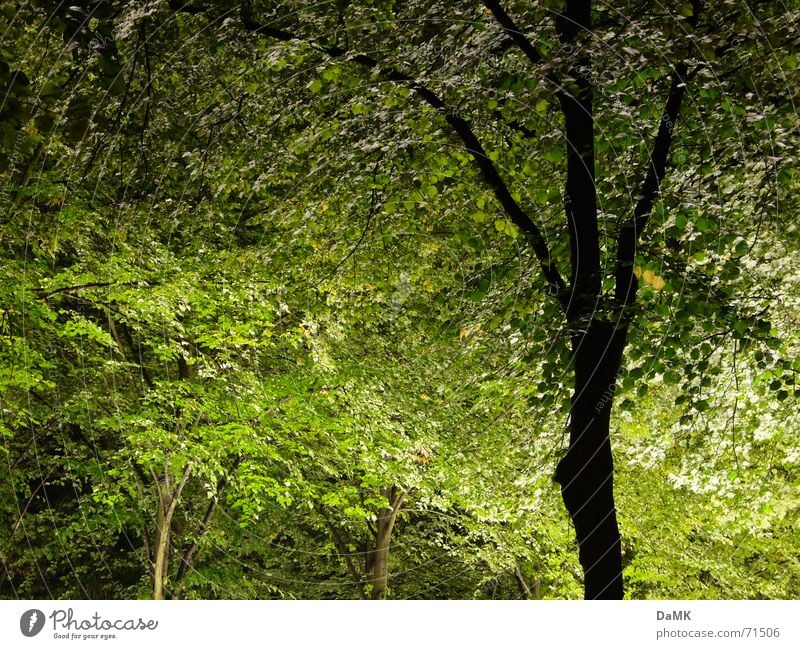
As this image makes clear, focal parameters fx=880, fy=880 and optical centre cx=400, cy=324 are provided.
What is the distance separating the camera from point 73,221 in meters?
13.5

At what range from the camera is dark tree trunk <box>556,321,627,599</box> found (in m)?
6.89

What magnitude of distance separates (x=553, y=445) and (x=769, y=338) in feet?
8.81

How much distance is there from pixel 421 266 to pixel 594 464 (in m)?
5.66

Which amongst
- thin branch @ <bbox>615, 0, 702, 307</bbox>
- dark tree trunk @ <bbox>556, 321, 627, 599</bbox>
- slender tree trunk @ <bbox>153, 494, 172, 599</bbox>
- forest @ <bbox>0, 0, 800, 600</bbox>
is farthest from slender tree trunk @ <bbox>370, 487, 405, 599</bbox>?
thin branch @ <bbox>615, 0, 702, 307</bbox>

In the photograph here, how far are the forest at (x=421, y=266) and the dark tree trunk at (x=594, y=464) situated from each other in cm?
2

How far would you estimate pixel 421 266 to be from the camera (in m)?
12.2

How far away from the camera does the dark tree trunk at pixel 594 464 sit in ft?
22.6

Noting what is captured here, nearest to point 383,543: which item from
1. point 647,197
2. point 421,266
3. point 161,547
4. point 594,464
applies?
point 161,547

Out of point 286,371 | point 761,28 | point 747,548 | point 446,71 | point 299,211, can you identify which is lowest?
point 747,548

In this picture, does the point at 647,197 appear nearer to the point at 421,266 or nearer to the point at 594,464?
the point at 594,464

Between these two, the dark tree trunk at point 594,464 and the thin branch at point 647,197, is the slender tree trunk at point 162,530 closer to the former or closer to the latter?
the dark tree trunk at point 594,464
